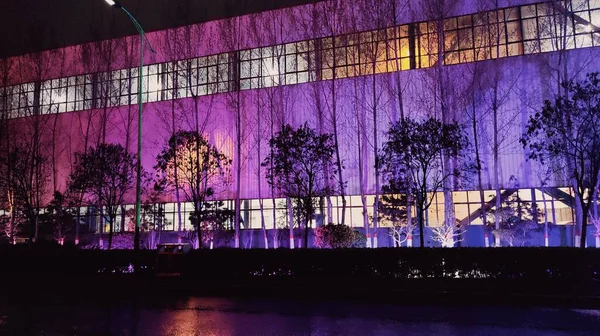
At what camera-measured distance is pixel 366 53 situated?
89.3ft

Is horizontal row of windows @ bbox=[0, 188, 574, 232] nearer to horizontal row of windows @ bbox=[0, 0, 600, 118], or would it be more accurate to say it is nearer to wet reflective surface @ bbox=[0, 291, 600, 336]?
horizontal row of windows @ bbox=[0, 0, 600, 118]

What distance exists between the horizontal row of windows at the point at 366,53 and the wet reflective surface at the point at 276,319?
1676 centimetres

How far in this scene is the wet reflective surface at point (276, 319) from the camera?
929cm

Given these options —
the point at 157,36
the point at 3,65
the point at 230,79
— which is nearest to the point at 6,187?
the point at 3,65

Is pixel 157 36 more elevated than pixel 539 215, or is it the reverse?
pixel 157 36

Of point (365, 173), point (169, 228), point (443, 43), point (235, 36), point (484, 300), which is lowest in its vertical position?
Result: point (484, 300)

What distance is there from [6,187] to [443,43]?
29058mm

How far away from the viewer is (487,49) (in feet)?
85.5

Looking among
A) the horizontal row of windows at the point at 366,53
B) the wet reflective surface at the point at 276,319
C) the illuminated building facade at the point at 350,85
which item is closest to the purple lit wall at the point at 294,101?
the illuminated building facade at the point at 350,85

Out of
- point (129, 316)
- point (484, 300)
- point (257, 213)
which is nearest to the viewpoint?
point (129, 316)

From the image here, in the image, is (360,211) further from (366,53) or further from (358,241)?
(366,53)

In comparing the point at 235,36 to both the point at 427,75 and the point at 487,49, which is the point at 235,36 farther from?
the point at 487,49

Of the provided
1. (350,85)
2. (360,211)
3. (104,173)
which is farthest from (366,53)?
(104,173)

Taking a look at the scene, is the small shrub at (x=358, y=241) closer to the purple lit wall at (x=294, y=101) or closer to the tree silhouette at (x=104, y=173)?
the purple lit wall at (x=294, y=101)
